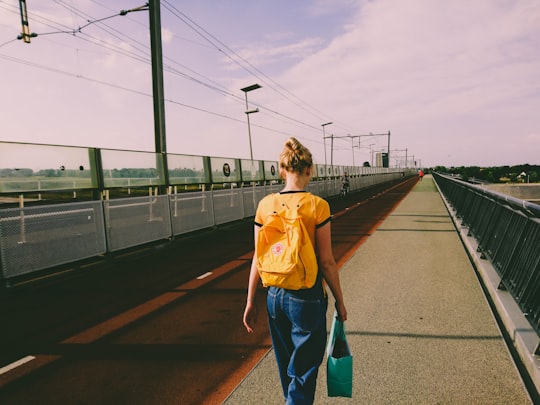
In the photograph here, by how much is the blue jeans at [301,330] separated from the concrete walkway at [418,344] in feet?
2.67

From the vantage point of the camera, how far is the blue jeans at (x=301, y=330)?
2.00m

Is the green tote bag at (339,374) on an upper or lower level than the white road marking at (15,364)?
upper

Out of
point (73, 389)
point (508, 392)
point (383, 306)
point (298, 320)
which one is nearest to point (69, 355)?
point (73, 389)

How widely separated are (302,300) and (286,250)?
12.6 inches

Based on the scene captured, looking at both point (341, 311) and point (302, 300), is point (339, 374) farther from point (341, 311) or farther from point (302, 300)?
point (302, 300)

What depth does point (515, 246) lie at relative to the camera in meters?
4.62

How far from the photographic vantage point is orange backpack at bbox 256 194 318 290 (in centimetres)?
191

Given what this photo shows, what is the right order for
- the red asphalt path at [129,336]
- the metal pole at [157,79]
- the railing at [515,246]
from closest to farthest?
the red asphalt path at [129,336] < the railing at [515,246] < the metal pole at [157,79]

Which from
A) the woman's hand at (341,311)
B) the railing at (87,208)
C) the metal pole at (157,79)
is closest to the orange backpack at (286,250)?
the woman's hand at (341,311)

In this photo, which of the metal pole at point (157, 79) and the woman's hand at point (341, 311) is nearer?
the woman's hand at point (341, 311)

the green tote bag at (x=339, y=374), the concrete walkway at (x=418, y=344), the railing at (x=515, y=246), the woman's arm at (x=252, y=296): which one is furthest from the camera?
the railing at (x=515, y=246)

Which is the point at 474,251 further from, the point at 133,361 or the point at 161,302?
the point at 133,361

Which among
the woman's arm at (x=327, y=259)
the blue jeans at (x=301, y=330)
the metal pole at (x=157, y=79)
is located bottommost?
the blue jeans at (x=301, y=330)

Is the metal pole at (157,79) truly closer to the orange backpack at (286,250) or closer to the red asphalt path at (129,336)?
the red asphalt path at (129,336)
